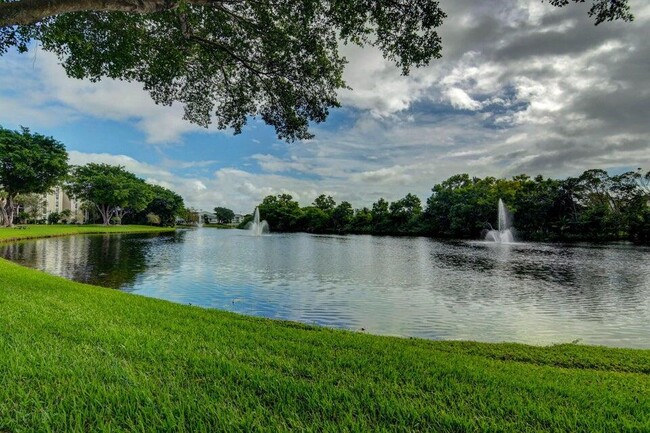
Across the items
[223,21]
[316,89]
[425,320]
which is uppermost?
[223,21]

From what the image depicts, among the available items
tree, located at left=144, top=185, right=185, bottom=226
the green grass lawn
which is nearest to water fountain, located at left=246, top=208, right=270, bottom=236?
tree, located at left=144, top=185, right=185, bottom=226

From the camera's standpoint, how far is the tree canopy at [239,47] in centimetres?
813

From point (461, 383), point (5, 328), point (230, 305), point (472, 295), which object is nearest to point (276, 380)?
point (461, 383)

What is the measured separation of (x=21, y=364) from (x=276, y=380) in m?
2.26

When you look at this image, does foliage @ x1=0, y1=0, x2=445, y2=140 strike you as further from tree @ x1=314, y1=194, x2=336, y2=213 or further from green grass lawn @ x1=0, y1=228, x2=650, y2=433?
tree @ x1=314, y1=194, x2=336, y2=213

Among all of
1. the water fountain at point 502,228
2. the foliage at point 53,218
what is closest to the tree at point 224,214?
the foliage at point 53,218

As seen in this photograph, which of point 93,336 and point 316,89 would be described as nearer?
point 93,336

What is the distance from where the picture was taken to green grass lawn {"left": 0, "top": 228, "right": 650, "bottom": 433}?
8.28ft

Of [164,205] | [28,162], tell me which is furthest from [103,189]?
[164,205]

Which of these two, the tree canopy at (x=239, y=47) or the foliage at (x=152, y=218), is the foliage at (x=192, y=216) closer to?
the foliage at (x=152, y=218)

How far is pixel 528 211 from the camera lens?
178ft

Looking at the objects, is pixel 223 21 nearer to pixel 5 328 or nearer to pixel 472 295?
pixel 5 328

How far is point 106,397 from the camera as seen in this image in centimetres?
273

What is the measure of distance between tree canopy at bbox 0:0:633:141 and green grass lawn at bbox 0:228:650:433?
6.13 metres
